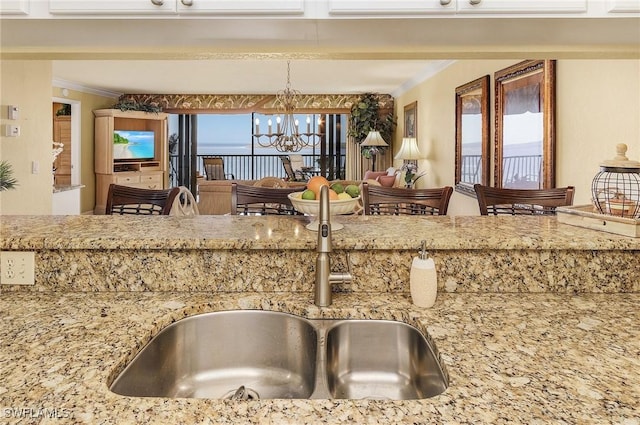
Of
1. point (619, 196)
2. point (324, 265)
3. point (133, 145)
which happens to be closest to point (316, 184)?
point (324, 265)

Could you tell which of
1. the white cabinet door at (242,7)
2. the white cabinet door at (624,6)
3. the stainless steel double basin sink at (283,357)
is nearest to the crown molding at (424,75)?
the white cabinet door at (624,6)

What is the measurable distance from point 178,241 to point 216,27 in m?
0.66

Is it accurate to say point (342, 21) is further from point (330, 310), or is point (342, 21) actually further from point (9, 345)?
point (9, 345)

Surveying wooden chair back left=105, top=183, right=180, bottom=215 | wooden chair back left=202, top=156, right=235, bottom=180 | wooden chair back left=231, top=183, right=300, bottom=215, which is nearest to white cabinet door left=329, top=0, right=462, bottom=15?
wooden chair back left=231, top=183, right=300, bottom=215

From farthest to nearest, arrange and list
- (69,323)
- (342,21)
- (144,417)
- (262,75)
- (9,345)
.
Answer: (262,75) < (342,21) < (69,323) < (9,345) < (144,417)

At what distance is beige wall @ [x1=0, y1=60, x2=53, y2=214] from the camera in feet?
12.8

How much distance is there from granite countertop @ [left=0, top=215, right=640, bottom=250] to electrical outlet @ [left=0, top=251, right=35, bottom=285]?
26 mm

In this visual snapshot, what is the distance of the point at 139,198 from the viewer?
2.32 metres

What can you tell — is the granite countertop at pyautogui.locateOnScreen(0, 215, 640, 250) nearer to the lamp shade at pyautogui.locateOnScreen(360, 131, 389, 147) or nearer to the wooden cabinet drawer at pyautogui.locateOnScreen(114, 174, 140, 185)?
the lamp shade at pyautogui.locateOnScreen(360, 131, 389, 147)

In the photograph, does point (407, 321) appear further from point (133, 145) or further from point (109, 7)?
point (133, 145)

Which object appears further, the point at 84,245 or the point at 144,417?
the point at 84,245

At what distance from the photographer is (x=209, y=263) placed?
4.04 ft

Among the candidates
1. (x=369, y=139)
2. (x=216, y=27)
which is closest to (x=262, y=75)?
(x=369, y=139)

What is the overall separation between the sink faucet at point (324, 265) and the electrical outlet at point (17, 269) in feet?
2.50
